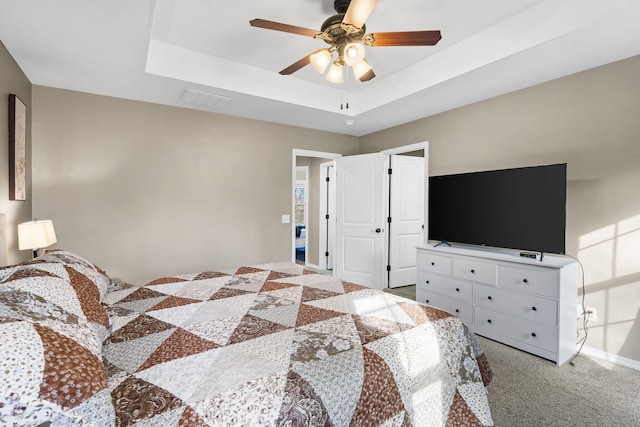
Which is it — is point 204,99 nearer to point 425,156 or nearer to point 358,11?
point 358,11

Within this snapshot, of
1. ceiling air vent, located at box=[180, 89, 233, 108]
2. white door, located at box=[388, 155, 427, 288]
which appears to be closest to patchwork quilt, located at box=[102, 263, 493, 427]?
ceiling air vent, located at box=[180, 89, 233, 108]

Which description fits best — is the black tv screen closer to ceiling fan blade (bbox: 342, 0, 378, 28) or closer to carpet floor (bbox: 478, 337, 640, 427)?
carpet floor (bbox: 478, 337, 640, 427)

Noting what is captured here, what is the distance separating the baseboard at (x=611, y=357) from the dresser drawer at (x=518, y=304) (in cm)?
58

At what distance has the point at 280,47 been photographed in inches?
115

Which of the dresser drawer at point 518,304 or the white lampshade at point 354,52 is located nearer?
the white lampshade at point 354,52

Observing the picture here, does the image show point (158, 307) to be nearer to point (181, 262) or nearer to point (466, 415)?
point (466, 415)

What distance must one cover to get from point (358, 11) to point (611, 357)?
327 centimetres

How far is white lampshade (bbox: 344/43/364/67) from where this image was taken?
2.03m

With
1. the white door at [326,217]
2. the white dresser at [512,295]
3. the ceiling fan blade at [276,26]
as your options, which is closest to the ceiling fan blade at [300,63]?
the ceiling fan blade at [276,26]

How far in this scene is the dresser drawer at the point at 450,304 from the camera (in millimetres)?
3115

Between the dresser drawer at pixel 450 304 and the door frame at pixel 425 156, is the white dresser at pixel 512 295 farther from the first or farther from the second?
the door frame at pixel 425 156

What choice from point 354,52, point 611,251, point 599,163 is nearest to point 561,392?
point 611,251

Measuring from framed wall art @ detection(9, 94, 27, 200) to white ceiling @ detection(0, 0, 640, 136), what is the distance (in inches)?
16.0

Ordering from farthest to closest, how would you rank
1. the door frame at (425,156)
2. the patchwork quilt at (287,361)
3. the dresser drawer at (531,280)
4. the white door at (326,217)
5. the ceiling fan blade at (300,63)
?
the white door at (326,217), the door frame at (425,156), the dresser drawer at (531,280), the ceiling fan blade at (300,63), the patchwork quilt at (287,361)
